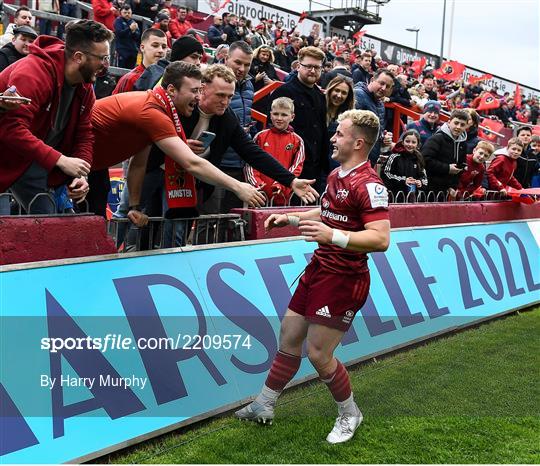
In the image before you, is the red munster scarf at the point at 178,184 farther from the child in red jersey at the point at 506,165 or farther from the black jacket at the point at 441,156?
the child in red jersey at the point at 506,165

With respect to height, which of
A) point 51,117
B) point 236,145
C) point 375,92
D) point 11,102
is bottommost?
point 236,145

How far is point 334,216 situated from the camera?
461 cm

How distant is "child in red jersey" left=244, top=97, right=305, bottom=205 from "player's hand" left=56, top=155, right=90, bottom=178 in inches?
107

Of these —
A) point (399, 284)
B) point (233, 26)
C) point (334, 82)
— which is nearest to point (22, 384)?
point (399, 284)

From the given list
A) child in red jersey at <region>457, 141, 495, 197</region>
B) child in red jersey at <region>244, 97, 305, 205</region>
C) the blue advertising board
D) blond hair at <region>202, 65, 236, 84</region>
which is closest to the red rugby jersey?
the blue advertising board

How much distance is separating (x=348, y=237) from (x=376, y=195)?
1.15 feet

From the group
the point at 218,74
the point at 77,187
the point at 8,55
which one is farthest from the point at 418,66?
the point at 77,187

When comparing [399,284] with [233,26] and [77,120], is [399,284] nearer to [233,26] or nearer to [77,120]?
[77,120]

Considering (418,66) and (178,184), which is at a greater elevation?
(418,66)

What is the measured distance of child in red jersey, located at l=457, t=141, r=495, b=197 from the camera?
33.6ft

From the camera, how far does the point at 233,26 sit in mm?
17172

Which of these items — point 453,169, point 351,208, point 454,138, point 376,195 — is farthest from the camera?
point 454,138

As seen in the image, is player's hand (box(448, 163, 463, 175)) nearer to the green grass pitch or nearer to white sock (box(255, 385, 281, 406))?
the green grass pitch

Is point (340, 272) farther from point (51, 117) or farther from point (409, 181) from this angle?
point (409, 181)
